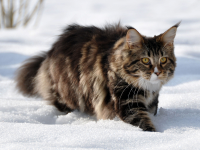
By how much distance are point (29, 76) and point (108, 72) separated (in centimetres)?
97

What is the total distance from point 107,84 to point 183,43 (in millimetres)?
2540

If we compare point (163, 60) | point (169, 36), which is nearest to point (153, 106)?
point (163, 60)

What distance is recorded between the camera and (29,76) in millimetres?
2516

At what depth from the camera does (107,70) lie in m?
1.86

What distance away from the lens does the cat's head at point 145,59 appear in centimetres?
170

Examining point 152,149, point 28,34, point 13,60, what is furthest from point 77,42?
point 28,34

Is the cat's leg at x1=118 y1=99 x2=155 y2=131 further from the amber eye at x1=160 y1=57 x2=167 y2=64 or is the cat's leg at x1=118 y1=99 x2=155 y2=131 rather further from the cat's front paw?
the amber eye at x1=160 y1=57 x2=167 y2=64

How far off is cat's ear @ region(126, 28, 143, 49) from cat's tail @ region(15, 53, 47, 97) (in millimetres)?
1059

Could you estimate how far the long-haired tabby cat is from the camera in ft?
5.67

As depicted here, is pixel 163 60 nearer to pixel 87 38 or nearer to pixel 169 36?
pixel 169 36

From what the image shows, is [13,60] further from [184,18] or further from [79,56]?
[184,18]

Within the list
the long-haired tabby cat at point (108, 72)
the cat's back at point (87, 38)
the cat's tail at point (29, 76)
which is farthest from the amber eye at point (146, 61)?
the cat's tail at point (29, 76)

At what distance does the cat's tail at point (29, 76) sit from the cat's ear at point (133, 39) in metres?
1.06

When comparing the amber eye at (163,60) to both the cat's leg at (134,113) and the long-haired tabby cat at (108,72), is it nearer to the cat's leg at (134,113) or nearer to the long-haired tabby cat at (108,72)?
the long-haired tabby cat at (108,72)
